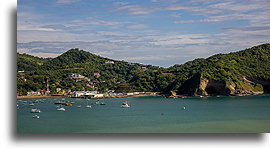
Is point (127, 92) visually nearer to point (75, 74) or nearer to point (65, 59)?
point (75, 74)

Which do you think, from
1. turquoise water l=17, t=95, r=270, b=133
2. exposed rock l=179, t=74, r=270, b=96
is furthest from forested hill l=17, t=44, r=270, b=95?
turquoise water l=17, t=95, r=270, b=133

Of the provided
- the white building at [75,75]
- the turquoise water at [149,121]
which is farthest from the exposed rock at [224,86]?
the turquoise water at [149,121]

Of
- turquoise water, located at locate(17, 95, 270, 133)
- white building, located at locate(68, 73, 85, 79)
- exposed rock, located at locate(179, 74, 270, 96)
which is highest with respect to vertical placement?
white building, located at locate(68, 73, 85, 79)

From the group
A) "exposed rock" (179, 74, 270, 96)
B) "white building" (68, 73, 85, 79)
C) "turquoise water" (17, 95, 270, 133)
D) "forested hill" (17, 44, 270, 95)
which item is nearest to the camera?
"turquoise water" (17, 95, 270, 133)

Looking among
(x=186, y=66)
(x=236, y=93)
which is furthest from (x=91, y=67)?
(x=236, y=93)

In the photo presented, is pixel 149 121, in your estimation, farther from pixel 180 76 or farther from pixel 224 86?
pixel 180 76

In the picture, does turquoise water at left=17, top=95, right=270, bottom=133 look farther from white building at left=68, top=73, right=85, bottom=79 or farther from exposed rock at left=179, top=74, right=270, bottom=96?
white building at left=68, top=73, right=85, bottom=79

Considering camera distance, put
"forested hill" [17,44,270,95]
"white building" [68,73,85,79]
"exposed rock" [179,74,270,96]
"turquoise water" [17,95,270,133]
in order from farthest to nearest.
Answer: "white building" [68,73,85,79]
"exposed rock" [179,74,270,96]
"forested hill" [17,44,270,95]
"turquoise water" [17,95,270,133]

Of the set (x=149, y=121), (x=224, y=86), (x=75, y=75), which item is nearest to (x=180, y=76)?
(x=224, y=86)

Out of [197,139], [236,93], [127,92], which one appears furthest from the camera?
[127,92]
